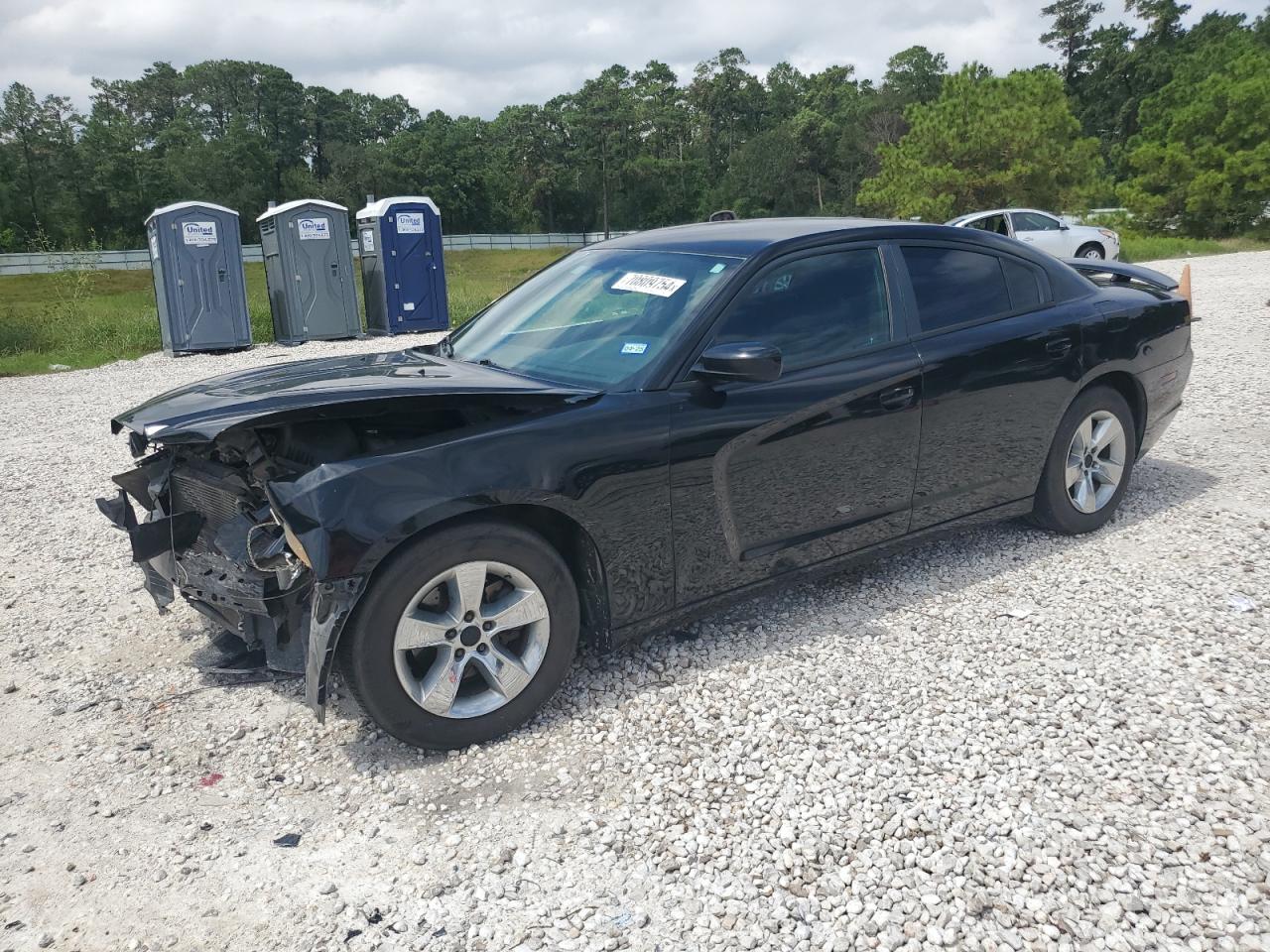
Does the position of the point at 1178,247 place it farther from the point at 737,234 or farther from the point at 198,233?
the point at 737,234

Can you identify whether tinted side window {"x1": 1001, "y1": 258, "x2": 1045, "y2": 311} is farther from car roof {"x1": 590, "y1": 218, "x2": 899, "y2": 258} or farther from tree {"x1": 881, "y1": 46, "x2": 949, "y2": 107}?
tree {"x1": 881, "y1": 46, "x2": 949, "y2": 107}

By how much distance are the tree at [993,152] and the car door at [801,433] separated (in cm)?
2845

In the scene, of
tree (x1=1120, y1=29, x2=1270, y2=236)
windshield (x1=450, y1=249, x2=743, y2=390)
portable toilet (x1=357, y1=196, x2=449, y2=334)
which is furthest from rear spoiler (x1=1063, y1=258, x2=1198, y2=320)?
tree (x1=1120, y1=29, x2=1270, y2=236)

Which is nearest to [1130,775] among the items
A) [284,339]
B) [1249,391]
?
[1249,391]

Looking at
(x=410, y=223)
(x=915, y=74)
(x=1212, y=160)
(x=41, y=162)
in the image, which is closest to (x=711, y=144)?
(x=915, y=74)

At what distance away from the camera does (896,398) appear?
3.83 meters

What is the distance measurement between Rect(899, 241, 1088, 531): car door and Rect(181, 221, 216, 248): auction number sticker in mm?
13560

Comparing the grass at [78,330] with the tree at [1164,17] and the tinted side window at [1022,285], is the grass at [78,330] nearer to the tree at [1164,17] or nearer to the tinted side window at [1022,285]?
the tinted side window at [1022,285]

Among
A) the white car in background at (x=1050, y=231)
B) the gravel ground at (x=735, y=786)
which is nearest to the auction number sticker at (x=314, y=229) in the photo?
the gravel ground at (x=735, y=786)

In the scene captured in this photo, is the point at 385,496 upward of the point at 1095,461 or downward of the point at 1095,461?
upward

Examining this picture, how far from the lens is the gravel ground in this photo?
2340mm

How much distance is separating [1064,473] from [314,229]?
1380 centimetres

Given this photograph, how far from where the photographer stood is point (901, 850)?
8.32ft

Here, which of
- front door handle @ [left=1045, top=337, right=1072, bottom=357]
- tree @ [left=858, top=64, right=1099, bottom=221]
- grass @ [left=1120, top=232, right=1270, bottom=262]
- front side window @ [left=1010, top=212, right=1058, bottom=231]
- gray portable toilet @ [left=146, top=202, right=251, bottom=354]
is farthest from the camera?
tree @ [left=858, top=64, right=1099, bottom=221]
